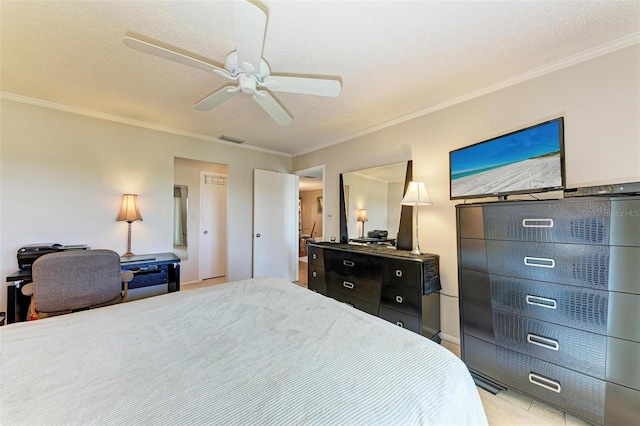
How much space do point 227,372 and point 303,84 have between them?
1.74m

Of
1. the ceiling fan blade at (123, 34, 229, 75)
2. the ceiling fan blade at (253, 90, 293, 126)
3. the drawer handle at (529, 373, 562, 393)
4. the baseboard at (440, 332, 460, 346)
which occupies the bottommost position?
the baseboard at (440, 332, 460, 346)

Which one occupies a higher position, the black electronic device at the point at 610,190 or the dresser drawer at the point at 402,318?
the black electronic device at the point at 610,190

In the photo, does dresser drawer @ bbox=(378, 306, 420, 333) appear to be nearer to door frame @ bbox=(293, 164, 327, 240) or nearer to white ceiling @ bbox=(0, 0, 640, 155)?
door frame @ bbox=(293, 164, 327, 240)

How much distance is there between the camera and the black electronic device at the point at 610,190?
127 cm

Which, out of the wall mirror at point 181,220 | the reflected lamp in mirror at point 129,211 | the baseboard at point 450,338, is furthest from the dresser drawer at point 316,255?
the wall mirror at point 181,220

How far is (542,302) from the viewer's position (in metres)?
1.53

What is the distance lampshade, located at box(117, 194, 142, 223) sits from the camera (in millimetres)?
2881

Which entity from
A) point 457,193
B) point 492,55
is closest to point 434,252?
point 457,193

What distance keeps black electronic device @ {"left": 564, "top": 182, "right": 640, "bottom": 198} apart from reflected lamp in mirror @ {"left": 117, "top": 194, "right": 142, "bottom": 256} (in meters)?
4.05

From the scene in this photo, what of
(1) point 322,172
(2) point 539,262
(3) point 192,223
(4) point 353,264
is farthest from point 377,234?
(3) point 192,223

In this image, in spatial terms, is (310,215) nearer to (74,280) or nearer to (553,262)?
(74,280)

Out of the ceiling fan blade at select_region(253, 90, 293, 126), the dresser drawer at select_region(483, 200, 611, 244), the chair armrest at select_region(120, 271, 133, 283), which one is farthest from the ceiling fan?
the chair armrest at select_region(120, 271, 133, 283)

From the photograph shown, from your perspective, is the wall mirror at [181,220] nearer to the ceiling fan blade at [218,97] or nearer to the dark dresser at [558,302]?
the ceiling fan blade at [218,97]

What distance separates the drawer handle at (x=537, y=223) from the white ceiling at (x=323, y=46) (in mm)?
1231
